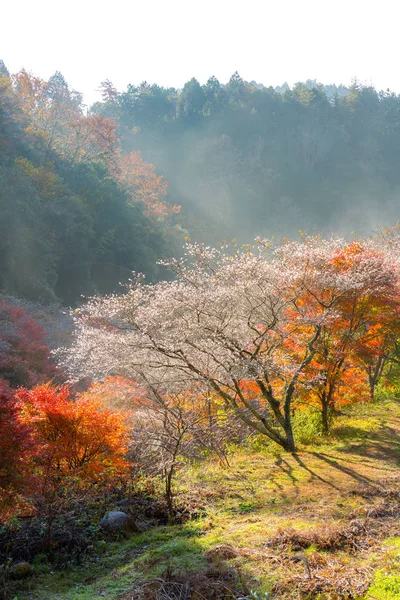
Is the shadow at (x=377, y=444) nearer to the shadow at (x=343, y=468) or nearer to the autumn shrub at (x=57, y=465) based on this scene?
the shadow at (x=343, y=468)

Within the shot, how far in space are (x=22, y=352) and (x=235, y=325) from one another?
378 inches

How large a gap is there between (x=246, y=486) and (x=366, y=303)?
5.62 m

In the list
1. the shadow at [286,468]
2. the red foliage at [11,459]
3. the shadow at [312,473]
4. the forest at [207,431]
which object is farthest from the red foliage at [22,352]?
the shadow at [312,473]

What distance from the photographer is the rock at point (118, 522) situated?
246 inches

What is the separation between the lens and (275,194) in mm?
62906

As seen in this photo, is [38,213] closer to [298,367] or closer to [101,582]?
[298,367]

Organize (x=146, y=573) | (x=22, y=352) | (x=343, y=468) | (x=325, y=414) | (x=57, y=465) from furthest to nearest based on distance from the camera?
(x=22, y=352) → (x=325, y=414) → (x=343, y=468) → (x=57, y=465) → (x=146, y=573)

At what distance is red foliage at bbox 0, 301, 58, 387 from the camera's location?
46.6 feet

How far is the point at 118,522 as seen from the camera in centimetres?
627

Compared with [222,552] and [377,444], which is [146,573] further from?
[377,444]

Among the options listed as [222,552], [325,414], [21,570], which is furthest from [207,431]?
[21,570]

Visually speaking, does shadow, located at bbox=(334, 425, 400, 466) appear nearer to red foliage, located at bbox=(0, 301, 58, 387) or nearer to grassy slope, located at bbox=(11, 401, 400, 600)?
grassy slope, located at bbox=(11, 401, 400, 600)

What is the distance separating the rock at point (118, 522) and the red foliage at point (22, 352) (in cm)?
831

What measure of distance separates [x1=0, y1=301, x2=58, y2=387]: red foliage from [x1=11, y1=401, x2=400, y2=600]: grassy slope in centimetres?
786
